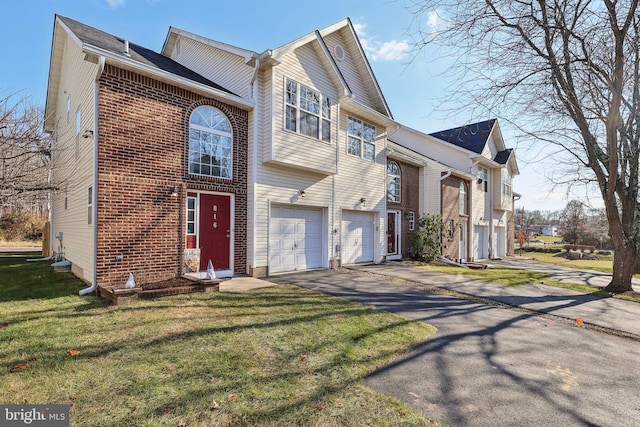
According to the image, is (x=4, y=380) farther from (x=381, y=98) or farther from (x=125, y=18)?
(x=381, y=98)

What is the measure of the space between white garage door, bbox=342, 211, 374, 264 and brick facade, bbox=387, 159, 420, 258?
2.22 metres

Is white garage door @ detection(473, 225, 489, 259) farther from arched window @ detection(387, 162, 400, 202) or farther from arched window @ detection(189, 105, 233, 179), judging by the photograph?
arched window @ detection(189, 105, 233, 179)

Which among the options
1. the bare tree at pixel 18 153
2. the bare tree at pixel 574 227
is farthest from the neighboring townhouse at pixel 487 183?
the bare tree at pixel 574 227

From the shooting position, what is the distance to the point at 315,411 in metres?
2.94

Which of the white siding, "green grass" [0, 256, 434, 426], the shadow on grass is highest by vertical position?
the white siding

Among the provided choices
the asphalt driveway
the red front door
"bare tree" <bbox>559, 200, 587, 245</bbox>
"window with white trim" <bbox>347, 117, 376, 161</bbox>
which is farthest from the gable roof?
"bare tree" <bbox>559, 200, 587, 245</bbox>

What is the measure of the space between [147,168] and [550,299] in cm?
1076

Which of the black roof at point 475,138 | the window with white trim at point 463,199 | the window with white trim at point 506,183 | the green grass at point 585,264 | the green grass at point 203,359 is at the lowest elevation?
the green grass at point 585,264

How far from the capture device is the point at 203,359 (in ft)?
12.7

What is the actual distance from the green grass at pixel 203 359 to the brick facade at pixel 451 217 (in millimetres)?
12357

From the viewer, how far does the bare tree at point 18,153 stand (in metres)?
8.45

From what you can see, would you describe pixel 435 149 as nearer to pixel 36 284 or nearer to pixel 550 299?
pixel 550 299

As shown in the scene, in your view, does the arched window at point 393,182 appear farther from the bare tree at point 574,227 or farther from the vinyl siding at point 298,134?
the bare tree at point 574,227

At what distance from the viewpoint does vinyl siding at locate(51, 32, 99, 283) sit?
777 centimetres
